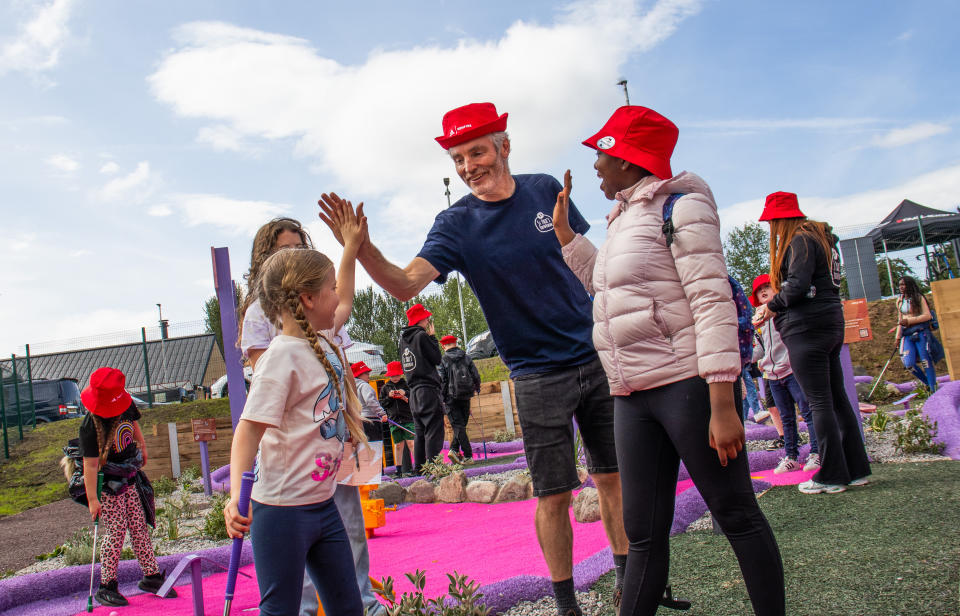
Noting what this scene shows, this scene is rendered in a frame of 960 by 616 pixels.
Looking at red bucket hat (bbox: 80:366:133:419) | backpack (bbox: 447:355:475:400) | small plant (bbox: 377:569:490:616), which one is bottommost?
small plant (bbox: 377:569:490:616)

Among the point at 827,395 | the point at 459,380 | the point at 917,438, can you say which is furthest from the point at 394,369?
the point at 827,395

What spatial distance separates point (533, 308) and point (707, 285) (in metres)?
1.02

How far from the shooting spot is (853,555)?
319 centimetres

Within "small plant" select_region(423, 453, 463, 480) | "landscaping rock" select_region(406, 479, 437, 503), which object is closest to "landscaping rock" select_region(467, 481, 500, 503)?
"landscaping rock" select_region(406, 479, 437, 503)

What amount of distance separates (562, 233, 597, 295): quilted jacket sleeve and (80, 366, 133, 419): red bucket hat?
336 cm

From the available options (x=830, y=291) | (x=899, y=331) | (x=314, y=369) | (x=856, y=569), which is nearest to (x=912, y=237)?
(x=899, y=331)

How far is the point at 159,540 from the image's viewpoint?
22.1ft

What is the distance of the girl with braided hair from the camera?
2062 millimetres

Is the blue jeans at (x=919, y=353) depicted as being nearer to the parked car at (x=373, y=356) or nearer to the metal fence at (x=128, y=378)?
the metal fence at (x=128, y=378)

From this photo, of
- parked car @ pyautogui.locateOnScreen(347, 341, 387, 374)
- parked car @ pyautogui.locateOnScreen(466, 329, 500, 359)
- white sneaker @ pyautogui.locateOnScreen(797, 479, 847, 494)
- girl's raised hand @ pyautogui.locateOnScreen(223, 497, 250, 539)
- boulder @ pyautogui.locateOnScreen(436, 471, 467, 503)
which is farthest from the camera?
parked car @ pyautogui.locateOnScreen(347, 341, 387, 374)

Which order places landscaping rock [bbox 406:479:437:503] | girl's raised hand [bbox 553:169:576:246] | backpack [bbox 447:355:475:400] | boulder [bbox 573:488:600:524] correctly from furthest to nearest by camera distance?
1. backpack [bbox 447:355:475:400]
2. landscaping rock [bbox 406:479:437:503]
3. boulder [bbox 573:488:600:524]
4. girl's raised hand [bbox 553:169:576:246]

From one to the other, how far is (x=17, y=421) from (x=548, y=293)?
1640cm

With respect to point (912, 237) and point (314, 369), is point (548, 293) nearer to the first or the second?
point (314, 369)

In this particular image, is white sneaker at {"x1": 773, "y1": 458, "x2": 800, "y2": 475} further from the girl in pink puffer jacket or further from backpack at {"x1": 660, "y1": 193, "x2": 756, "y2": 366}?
the girl in pink puffer jacket
